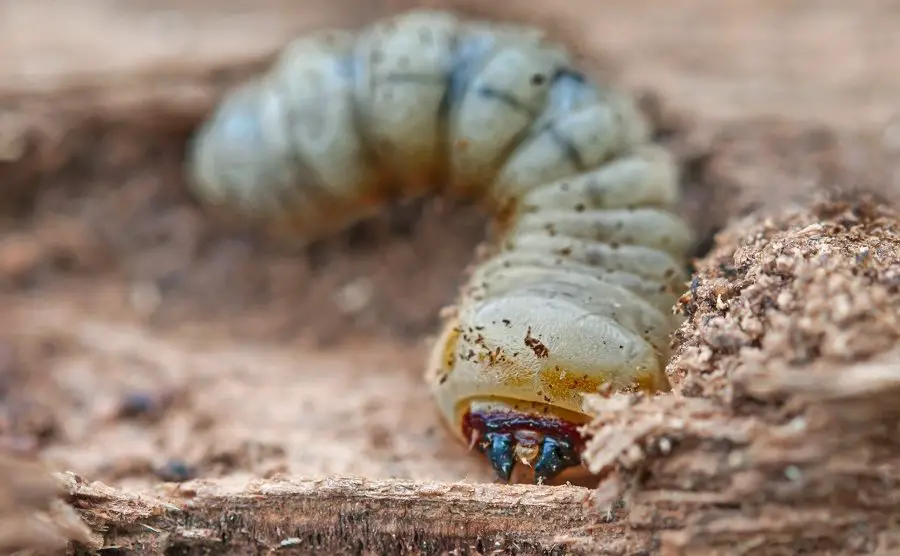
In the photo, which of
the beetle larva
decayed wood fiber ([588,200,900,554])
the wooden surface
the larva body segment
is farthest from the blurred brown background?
decayed wood fiber ([588,200,900,554])

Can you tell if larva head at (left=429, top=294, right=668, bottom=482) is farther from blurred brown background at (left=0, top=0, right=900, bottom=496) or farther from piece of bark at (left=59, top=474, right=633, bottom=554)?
blurred brown background at (left=0, top=0, right=900, bottom=496)

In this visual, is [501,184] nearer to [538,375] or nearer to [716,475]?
[538,375]

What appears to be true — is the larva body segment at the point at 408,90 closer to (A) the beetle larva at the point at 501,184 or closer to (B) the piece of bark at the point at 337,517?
(A) the beetle larva at the point at 501,184

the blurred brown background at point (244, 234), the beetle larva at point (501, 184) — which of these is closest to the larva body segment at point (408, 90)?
the beetle larva at point (501, 184)

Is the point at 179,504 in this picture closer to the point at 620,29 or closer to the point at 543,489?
the point at 543,489

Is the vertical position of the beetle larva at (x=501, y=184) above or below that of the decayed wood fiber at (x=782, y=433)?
above

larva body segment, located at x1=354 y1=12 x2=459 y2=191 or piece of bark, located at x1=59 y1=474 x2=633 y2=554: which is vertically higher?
larva body segment, located at x1=354 y1=12 x2=459 y2=191

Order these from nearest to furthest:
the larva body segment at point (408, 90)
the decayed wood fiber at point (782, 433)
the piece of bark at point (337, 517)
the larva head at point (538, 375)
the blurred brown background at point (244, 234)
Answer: the decayed wood fiber at point (782, 433), the piece of bark at point (337, 517), the larva head at point (538, 375), the blurred brown background at point (244, 234), the larva body segment at point (408, 90)

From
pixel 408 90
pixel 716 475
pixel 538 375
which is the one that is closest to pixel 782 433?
pixel 716 475
